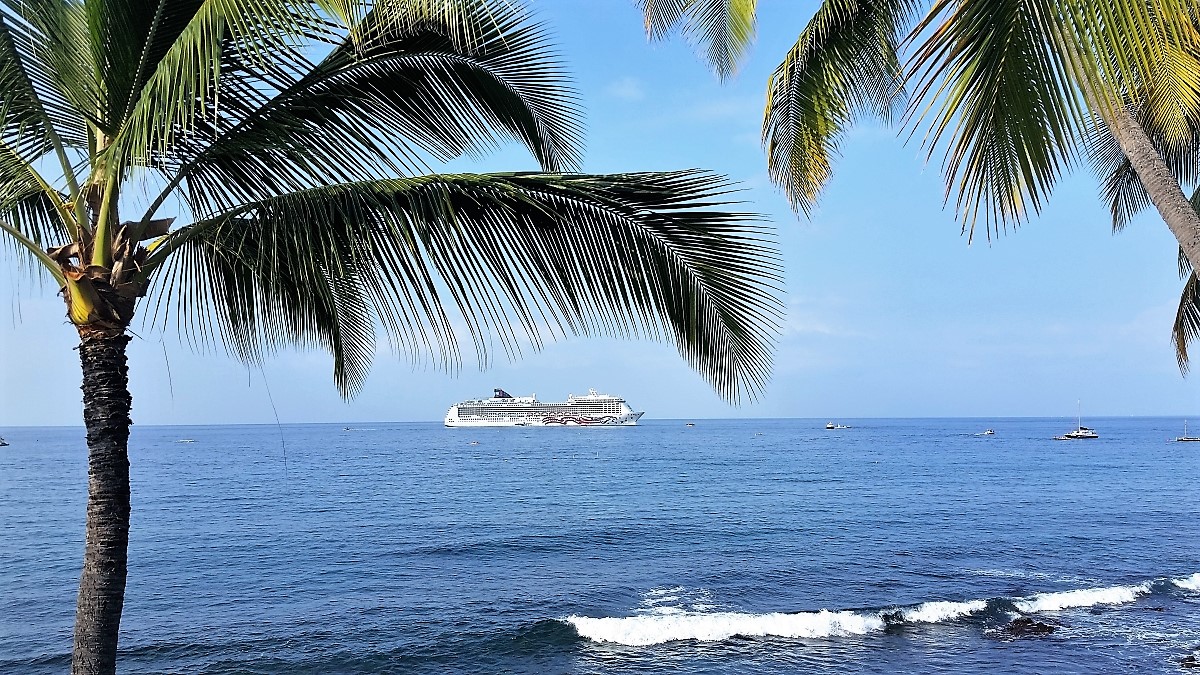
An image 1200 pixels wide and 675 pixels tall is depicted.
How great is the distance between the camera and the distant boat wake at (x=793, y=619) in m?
18.4

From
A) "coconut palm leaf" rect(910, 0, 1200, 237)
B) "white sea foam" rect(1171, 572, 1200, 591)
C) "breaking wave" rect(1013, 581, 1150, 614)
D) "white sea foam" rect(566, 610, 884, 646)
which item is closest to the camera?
"coconut palm leaf" rect(910, 0, 1200, 237)

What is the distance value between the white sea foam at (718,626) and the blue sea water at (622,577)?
2.8 inches

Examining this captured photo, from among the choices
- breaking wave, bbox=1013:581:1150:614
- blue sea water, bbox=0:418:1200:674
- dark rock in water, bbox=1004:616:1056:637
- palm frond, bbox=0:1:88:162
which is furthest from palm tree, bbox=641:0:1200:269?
breaking wave, bbox=1013:581:1150:614

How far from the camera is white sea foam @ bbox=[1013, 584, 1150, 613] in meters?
20.4

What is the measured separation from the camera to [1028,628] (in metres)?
18.3

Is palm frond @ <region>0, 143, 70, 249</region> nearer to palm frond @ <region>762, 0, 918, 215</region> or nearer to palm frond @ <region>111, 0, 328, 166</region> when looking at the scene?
palm frond @ <region>111, 0, 328, 166</region>

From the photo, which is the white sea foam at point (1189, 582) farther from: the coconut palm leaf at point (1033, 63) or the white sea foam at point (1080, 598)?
the coconut palm leaf at point (1033, 63)

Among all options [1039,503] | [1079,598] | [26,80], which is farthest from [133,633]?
[1039,503]

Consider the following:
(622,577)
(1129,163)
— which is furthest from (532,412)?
(1129,163)

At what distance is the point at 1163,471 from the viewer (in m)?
64.8

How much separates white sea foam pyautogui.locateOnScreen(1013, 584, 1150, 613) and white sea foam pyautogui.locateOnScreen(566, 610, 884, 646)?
4.52 meters

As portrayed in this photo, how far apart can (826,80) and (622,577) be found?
21.1m

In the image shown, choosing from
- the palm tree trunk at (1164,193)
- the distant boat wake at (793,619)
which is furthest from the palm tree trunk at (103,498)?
the distant boat wake at (793,619)

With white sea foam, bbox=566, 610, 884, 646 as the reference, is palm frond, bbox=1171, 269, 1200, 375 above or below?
above
